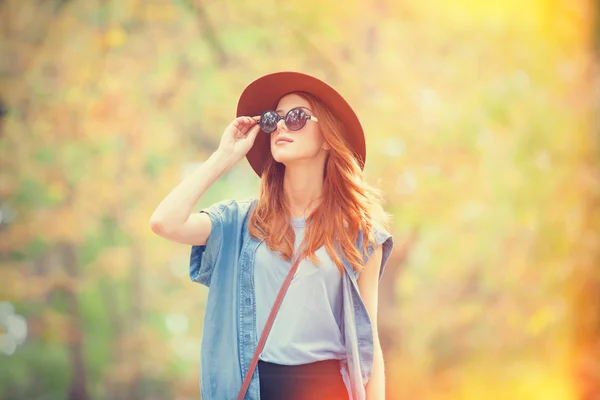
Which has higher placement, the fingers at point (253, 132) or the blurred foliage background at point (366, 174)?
the blurred foliage background at point (366, 174)

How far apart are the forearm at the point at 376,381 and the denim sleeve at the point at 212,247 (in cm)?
43

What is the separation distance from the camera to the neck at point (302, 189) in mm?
→ 1633

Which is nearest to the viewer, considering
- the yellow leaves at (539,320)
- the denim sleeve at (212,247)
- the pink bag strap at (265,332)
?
the pink bag strap at (265,332)

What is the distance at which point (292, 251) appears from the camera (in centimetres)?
151

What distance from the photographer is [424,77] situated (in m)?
4.26

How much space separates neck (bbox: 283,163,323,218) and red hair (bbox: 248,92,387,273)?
0.06 ft

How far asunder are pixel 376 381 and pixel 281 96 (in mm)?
744

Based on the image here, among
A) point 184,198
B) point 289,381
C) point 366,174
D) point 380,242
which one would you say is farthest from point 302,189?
point 366,174

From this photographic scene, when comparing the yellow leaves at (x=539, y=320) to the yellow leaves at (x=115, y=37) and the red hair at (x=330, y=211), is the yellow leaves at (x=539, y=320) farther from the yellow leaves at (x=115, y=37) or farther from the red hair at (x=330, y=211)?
the yellow leaves at (x=115, y=37)

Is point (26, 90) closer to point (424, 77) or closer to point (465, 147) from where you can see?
point (424, 77)

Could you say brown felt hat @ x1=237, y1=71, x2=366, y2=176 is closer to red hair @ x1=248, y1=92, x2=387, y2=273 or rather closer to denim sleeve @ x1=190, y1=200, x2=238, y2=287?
red hair @ x1=248, y1=92, x2=387, y2=273

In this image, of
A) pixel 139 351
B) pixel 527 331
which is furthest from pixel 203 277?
pixel 527 331

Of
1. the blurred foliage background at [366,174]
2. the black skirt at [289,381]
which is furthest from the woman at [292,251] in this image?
the blurred foliage background at [366,174]

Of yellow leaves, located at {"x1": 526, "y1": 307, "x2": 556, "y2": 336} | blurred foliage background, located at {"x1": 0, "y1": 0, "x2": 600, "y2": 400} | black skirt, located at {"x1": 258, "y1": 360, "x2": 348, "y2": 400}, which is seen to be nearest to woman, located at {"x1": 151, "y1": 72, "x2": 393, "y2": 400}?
black skirt, located at {"x1": 258, "y1": 360, "x2": 348, "y2": 400}
